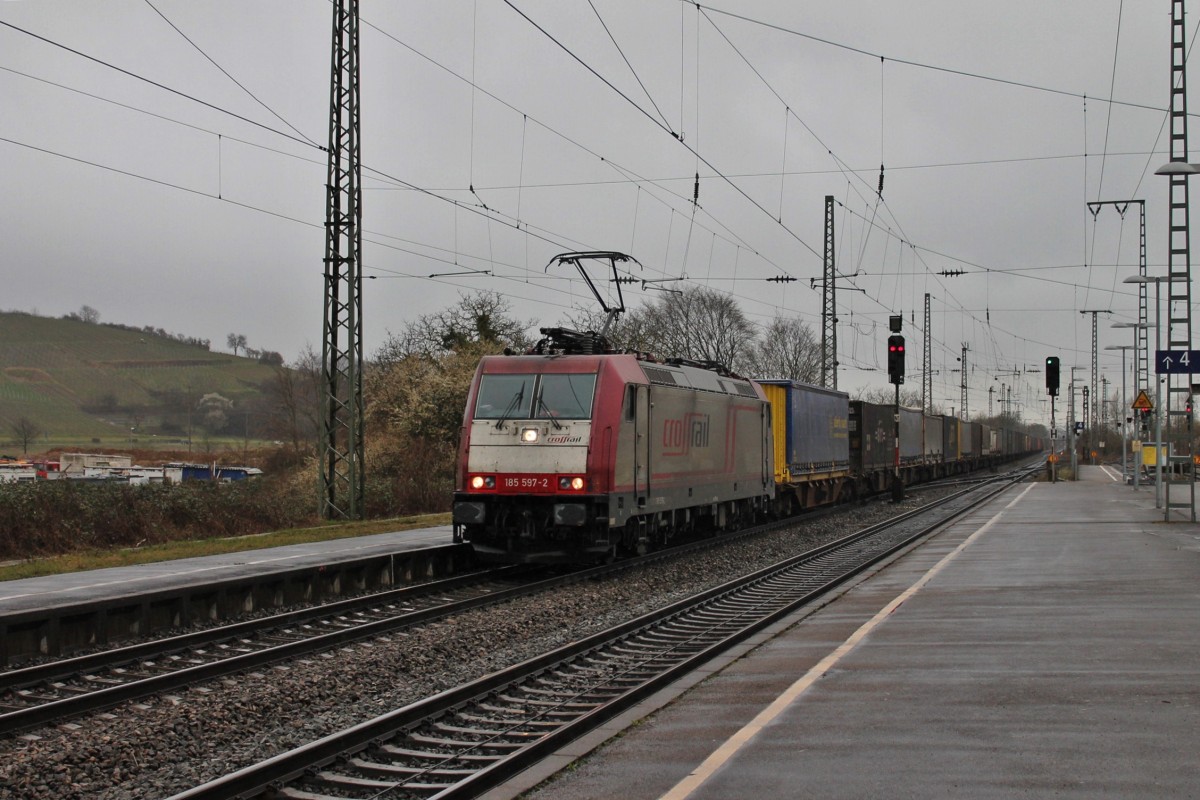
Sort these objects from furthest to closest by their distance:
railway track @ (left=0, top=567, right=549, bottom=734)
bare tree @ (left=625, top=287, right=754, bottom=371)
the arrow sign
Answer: bare tree @ (left=625, top=287, right=754, bottom=371), the arrow sign, railway track @ (left=0, top=567, right=549, bottom=734)

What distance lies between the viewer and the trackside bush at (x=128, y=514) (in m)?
20.5

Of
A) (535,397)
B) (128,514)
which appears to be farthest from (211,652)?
(128,514)

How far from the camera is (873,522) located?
2950 cm

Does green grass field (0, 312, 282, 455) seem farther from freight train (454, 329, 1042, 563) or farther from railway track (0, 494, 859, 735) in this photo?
railway track (0, 494, 859, 735)

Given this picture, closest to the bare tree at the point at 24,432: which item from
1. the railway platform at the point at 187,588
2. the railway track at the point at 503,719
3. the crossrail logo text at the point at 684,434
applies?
the railway platform at the point at 187,588

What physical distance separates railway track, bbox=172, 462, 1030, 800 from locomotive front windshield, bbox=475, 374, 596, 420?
3.91 metres

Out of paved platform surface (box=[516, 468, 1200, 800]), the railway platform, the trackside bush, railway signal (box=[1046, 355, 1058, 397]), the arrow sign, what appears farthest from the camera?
railway signal (box=[1046, 355, 1058, 397])

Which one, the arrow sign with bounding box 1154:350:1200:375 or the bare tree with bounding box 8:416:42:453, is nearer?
the arrow sign with bounding box 1154:350:1200:375

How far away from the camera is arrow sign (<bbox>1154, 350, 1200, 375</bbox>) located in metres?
24.5

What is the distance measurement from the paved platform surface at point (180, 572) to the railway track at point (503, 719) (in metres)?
5.21

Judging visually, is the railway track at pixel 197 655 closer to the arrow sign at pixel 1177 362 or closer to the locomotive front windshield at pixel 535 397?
the locomotive front windshield at pixel 535 397

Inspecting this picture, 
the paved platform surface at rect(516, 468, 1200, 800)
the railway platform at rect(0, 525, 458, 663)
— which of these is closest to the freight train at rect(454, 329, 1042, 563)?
the railway platform at rect(0, 525, 458, 663)

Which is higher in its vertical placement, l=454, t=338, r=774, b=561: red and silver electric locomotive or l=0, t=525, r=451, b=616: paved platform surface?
l=454, t=338, r=774, b=561: red and silver electric locomotive

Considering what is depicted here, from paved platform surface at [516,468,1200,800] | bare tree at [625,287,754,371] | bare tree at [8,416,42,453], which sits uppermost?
bare tree at [625,287,754,371]
